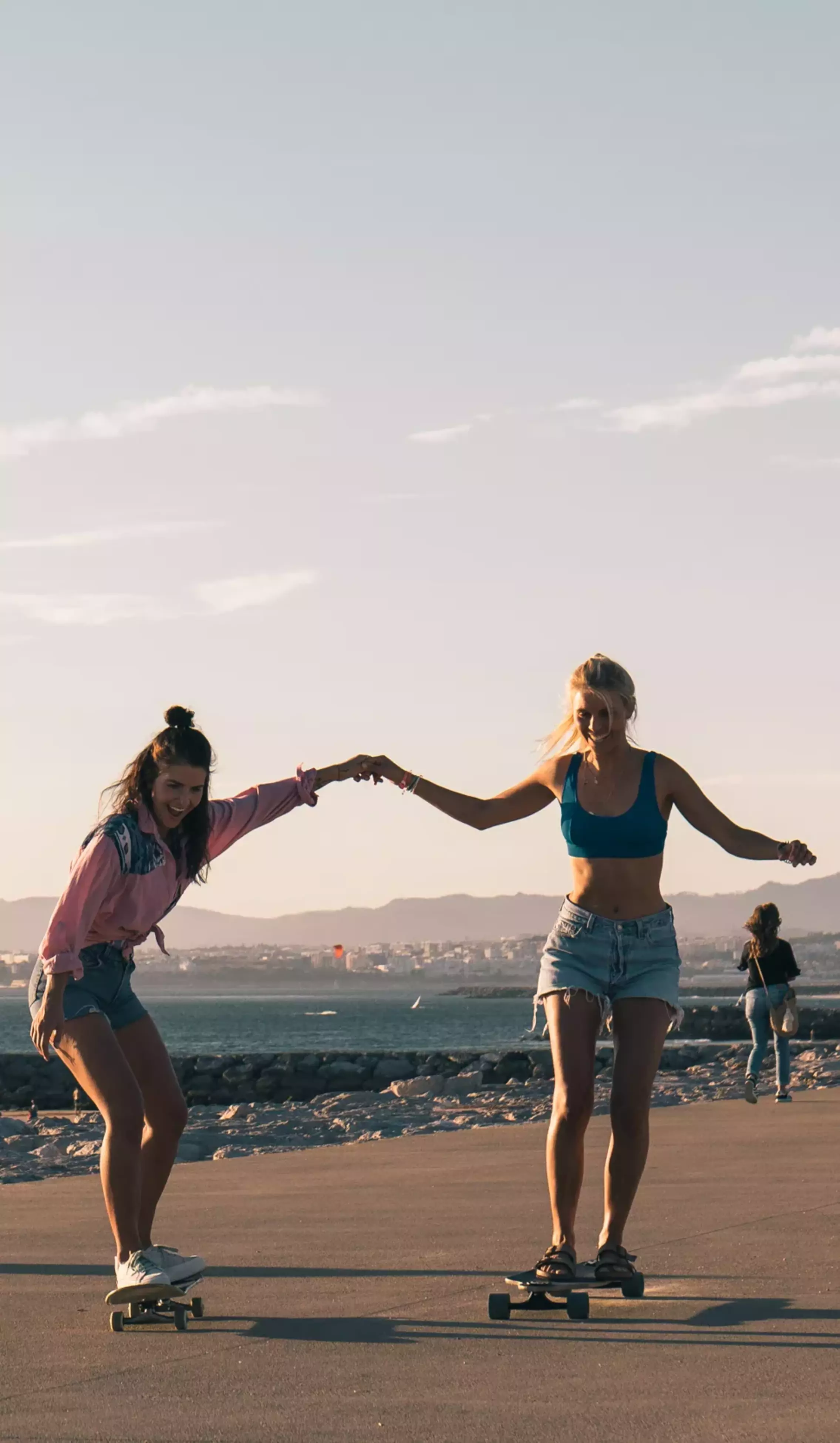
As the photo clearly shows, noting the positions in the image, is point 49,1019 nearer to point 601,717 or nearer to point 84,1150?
point 601,717

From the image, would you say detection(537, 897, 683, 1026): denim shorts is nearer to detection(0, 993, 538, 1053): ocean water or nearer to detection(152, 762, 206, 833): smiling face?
detection(152, 762, 206, 833): smiling face

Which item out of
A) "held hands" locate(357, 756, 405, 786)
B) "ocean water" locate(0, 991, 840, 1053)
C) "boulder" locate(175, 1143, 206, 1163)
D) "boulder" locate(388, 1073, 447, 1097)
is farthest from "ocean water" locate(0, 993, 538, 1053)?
"held hands" locate(357, 756, 405, 786)

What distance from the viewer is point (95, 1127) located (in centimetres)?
1717

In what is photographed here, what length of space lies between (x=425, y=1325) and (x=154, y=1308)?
783 millimetres

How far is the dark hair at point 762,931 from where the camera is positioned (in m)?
14.8

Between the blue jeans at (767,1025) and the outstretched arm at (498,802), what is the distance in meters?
9.08

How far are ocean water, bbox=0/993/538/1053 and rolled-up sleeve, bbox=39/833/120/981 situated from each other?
5710cm

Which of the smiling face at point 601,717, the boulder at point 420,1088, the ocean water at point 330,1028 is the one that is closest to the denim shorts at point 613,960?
the smiling face at point 601,717

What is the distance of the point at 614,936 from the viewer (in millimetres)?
5492

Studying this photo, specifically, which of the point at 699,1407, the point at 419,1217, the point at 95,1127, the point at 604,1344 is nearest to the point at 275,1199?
the point at 419,1217

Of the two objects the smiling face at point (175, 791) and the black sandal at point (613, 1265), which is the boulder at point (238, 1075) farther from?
the black sandal at point (613, 1265)

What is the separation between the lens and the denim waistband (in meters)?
5.50

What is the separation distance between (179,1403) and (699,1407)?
115cm

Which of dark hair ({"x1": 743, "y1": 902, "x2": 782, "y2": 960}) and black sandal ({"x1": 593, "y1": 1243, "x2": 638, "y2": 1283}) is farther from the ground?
dark hair ({"x1": 743, "y1": 902, "x2": 782, "y2": 960})
